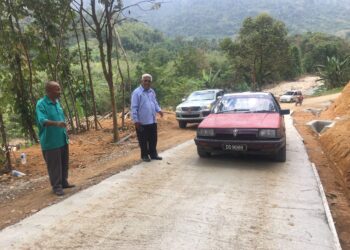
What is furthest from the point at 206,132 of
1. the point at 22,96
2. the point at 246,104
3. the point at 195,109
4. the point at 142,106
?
the point at 22,96

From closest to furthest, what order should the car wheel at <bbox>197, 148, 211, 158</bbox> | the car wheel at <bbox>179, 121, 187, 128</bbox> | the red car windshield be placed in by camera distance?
1. the car wheel at <bbox>197, 148, 211, 158</bbox>
2. the red car windshield
3. the car wheel at <bbox>179, 121, 187, 128</bbox>

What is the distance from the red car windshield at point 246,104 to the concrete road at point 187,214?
169 centimetres

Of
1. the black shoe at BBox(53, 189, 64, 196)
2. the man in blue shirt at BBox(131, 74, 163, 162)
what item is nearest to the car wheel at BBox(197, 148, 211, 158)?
the man in blue shirt at BBox(131, 74, 163, 162)

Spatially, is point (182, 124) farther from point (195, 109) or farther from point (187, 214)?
point (187, 214)

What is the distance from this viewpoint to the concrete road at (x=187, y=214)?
14.0ft

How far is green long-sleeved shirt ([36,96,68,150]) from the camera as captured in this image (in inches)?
223

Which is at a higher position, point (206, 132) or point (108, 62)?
point (108, 62)

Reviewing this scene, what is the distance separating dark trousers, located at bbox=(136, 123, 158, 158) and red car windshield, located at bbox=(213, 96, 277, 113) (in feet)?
5.73

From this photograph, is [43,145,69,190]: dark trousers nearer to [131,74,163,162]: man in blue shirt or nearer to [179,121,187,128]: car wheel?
[131,74,163,162]: man in blue shirt

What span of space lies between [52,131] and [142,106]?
2.29 m

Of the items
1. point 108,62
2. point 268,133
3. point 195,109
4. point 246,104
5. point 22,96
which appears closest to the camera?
point 268,133

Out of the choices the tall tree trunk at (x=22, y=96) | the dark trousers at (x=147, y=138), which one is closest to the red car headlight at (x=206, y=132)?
the dark trousers at (x=147, y=138)

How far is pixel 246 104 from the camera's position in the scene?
29.0 feet

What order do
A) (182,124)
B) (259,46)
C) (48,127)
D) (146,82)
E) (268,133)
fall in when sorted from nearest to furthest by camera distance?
(48,127)
(268,133)
(146,82)
(182,124)
(259,46)
